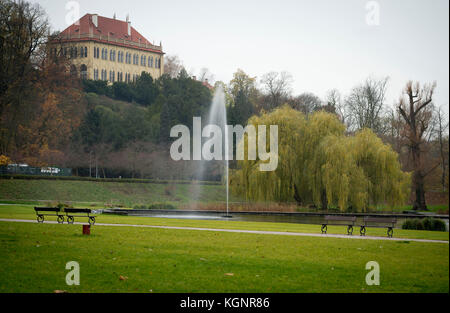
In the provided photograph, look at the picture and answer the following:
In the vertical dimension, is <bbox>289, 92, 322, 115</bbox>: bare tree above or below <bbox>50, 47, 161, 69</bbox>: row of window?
below

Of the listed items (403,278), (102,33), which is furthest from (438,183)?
(102,33)

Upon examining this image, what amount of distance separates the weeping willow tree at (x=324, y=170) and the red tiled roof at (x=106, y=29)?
232 ft

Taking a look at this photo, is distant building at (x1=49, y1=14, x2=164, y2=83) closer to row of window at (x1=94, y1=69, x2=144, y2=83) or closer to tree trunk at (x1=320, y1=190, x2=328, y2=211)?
row of window at (x1=94, y1=69, x2=144, y2=83)

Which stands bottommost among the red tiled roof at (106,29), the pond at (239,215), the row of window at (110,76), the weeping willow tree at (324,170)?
the pond at (239,215)

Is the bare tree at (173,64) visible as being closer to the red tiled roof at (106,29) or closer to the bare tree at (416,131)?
the red tiled roof at (106,29)

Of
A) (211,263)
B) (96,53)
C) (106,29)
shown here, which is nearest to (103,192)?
(211,263)

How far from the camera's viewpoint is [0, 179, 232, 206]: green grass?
52219 millimetres

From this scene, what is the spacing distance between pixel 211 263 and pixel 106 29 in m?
106

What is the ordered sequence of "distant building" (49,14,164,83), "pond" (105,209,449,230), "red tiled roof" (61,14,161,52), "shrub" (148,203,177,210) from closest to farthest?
"pond" (105,209,449,230) < "shrub" (148,203,177,210) < "distant building" (49,14,164,83) < "red tiled roof" (61,14,161,52)

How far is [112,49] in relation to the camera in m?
112

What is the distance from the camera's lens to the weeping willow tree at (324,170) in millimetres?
41438
